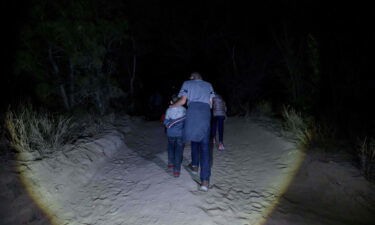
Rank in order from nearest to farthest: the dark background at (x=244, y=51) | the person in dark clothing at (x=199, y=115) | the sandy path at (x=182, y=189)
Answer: the sandy path at (x=182, y=189) < the person in dark clothing at (x=199, y=115) < the dark background at (x=244, y=51)

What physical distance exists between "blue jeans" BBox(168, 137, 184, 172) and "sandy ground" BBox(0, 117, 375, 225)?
0.29m

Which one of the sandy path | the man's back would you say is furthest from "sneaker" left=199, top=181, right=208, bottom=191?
the man's back

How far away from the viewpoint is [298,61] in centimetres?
1014

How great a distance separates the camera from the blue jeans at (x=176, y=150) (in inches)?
169

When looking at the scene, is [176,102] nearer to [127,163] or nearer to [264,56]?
[127,163]

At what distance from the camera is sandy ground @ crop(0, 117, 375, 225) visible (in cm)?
338

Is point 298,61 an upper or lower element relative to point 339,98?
upper

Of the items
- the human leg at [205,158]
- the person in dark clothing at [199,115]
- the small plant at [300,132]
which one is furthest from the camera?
the small plant at [300,132]

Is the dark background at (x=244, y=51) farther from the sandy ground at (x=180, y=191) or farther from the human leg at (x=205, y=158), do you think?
the human leg at (x=205, y=158)

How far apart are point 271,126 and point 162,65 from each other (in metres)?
13.0

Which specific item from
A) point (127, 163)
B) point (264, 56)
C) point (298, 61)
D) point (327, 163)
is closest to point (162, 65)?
point (264, 56)

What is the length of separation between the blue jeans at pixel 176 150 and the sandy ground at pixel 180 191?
0.29 meters

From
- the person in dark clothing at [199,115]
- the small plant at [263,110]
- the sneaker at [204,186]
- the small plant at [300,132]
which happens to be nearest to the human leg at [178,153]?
the person in dark clothing at [199,115]

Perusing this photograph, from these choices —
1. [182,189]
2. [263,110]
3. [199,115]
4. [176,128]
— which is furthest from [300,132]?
[263,110]
